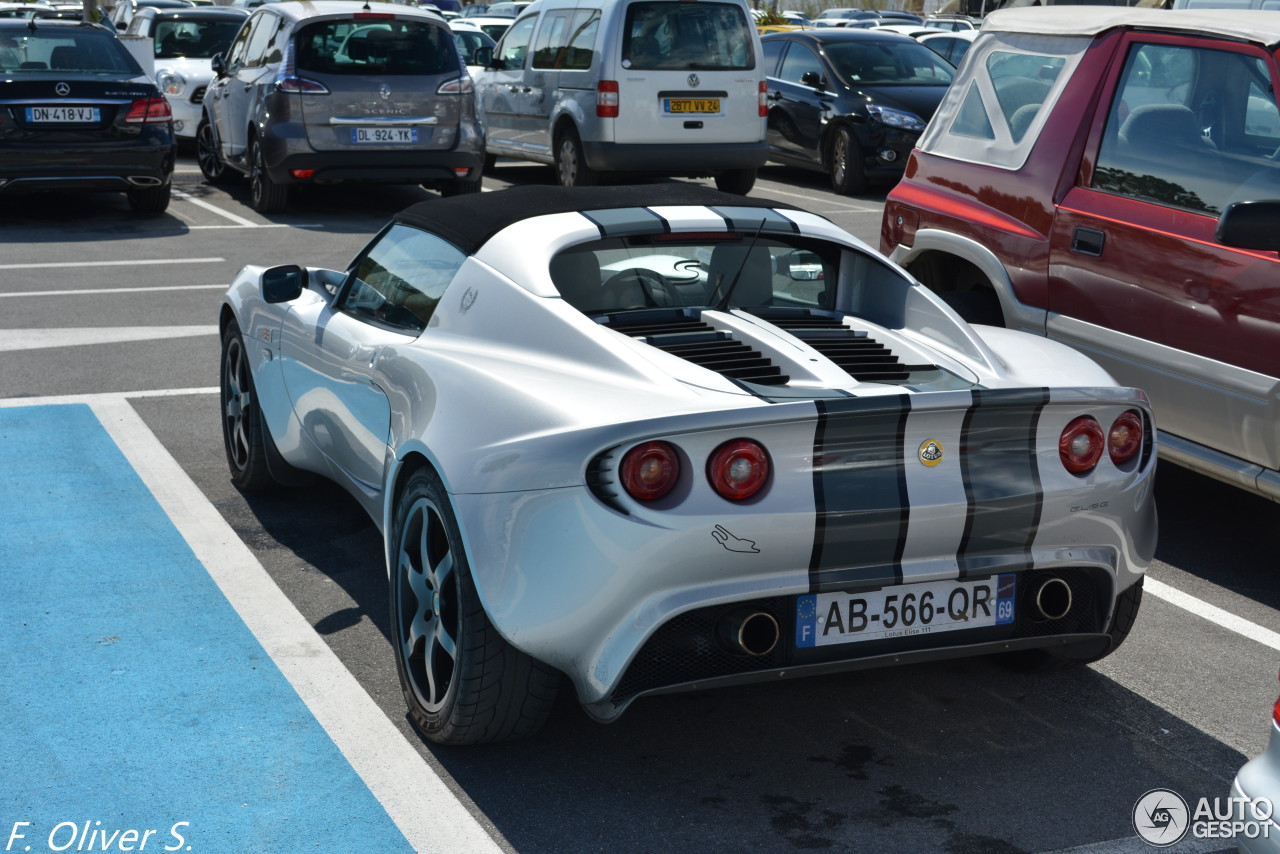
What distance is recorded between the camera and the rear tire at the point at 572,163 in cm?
1462

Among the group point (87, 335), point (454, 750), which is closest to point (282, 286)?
point (454, 750)

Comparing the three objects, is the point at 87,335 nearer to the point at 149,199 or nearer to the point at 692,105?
the point at 149,199

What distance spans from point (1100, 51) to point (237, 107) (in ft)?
33.6

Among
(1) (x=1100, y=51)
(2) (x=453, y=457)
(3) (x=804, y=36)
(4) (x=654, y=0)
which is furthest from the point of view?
(3) (x=804, y=36)

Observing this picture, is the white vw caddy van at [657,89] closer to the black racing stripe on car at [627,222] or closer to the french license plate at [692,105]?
the french license plate at [692,105]

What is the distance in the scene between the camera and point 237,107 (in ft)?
47.1

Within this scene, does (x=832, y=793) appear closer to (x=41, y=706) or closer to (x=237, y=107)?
(x=41, y=706)

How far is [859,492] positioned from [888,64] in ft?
45.4

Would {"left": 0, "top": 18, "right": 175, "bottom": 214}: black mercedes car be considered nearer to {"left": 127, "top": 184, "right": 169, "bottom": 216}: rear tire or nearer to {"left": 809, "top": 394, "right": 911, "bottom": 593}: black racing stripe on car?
{"left": 127, "top": 184, "right": 169, "bottom": 216}: rear tire

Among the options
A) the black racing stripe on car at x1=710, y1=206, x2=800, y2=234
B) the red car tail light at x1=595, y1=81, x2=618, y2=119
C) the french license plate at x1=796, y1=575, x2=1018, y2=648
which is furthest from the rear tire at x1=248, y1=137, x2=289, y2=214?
the french license plate at x1=796, y1=575, x2=1018, y2=648

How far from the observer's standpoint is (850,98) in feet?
51.9

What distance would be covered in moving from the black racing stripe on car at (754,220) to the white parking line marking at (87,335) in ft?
17.5

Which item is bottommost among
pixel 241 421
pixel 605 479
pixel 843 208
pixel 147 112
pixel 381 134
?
pixel 843 208

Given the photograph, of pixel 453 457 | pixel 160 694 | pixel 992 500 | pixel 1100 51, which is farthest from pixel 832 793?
pixel 1100 51
